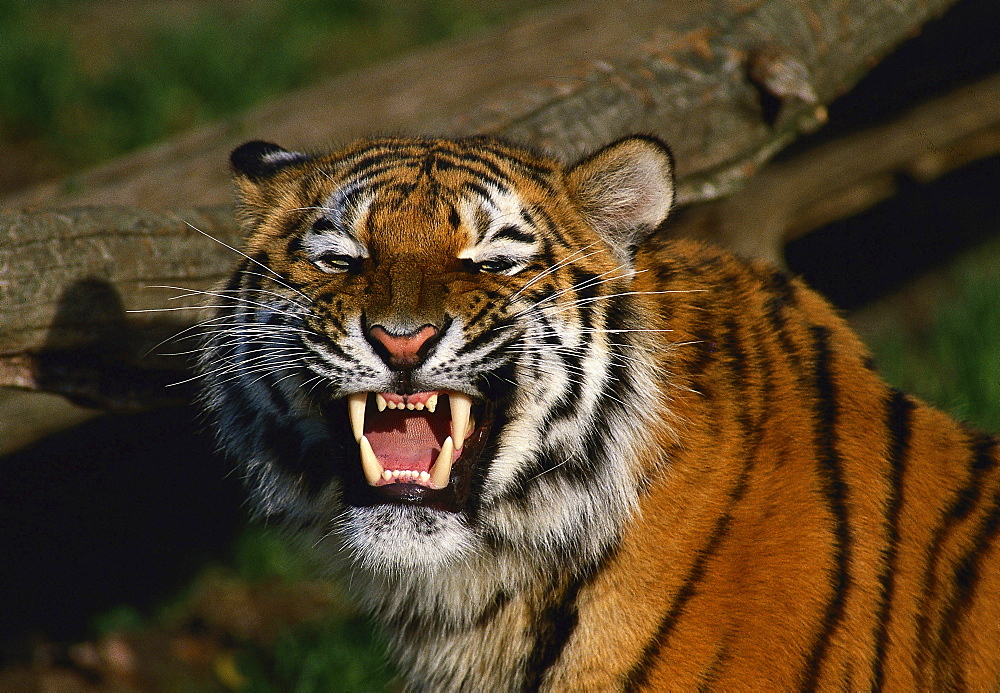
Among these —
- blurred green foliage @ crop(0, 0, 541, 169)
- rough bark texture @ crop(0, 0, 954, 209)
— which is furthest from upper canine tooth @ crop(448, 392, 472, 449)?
blurred green foliage @ crop(0, 0, 541, 169)

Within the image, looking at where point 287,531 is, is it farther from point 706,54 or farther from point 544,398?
point 706,54

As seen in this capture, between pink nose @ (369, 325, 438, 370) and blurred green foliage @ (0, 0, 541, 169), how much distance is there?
444cm

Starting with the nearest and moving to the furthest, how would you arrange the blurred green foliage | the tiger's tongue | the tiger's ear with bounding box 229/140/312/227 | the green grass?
1. the tiger's tongue
2. the tiger's ear with bounding box 229/140/312/227
3. the green grass
4. the blurred green foliage

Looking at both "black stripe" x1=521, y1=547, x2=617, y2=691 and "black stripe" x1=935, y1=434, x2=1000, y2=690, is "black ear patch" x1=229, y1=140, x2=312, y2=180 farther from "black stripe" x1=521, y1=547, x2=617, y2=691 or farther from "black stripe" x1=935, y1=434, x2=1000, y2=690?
"black stripe" x1=935, y1=434, x2=1000, y2=690

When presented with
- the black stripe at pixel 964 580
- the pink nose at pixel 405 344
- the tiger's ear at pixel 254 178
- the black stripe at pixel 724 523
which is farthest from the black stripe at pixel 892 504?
the tiger's ear at pixel 254 178

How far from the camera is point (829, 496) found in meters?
2.01

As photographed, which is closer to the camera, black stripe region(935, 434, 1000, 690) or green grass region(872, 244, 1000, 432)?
black stripe region(935, 434, 1000, 690)

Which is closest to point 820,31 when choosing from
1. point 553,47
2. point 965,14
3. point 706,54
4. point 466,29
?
point 706,54

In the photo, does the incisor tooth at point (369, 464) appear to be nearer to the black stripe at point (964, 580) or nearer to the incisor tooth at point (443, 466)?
the incisor tooth at point (443, 466)

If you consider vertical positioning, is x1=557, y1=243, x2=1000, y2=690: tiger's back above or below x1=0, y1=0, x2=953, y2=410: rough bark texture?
below

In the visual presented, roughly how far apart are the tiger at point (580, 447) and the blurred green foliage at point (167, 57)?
404 cm

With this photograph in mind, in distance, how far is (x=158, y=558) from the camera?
4152mm

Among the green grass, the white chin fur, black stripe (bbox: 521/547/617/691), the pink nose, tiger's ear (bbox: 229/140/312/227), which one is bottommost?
black stripe (bbox: 521/547/617/691)

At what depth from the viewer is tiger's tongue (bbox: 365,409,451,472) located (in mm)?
2021
